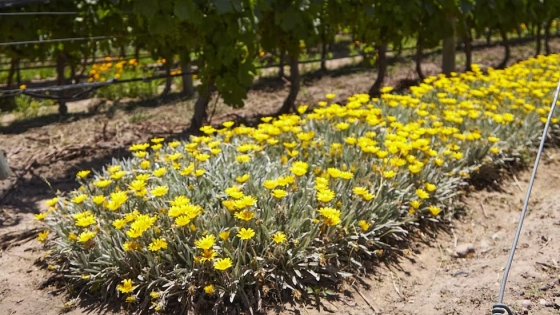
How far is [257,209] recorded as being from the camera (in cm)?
308

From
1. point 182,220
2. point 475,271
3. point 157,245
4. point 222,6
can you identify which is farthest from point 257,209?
point 222,6

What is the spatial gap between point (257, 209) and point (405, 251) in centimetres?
92

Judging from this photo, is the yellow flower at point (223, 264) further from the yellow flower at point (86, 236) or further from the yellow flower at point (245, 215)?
the yellow flower at point (86, 236)

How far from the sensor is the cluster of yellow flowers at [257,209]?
2.80m

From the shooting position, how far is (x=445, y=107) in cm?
535

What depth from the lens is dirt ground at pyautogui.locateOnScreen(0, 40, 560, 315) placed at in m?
2.89

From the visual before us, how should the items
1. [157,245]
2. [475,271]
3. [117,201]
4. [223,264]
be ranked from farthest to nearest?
1. [475,271]
2. [117,201]
3. [157,245]
4. [223,264]

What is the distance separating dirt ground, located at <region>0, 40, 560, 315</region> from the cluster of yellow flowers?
174 mm

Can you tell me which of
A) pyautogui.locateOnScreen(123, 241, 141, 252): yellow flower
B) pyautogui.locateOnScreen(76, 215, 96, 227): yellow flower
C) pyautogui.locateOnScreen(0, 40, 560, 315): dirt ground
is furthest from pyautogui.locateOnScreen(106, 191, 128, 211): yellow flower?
pyautogui.locateOnScreen(0, 40, 560, 315): dirt ground

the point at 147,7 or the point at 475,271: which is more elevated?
the point at 147,7

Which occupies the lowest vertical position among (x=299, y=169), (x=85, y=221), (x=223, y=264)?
(x=223, y=264)

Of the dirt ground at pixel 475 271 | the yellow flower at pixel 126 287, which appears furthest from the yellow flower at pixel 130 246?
the dirt ground at pixel 475 271

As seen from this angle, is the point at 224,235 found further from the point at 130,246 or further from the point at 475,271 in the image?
the point at 475,271

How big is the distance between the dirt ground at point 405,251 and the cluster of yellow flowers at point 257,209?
174 millimetres
